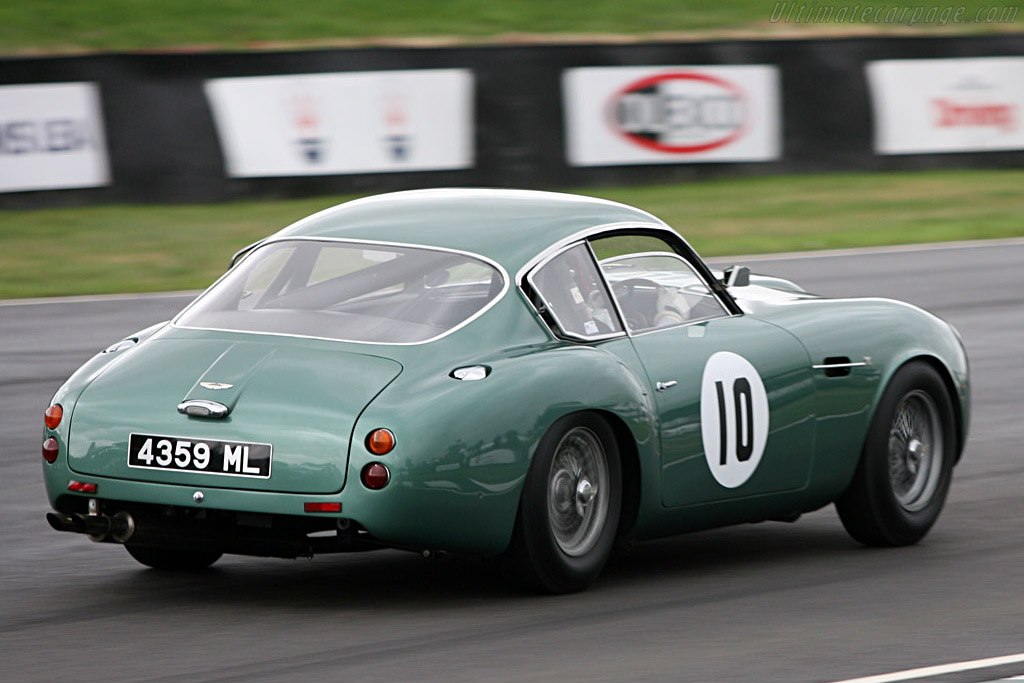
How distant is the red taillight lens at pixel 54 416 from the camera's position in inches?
251

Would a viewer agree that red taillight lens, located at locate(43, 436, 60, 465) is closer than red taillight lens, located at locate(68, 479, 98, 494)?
No

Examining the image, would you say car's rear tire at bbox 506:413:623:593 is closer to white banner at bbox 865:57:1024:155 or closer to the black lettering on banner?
the black lettering on banner

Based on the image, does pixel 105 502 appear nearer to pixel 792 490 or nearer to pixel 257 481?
pixel 257 481

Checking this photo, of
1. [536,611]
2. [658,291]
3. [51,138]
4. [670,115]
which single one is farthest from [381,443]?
[670,115]

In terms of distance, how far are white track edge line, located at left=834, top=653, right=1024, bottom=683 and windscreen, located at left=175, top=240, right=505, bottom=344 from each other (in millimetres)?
1906

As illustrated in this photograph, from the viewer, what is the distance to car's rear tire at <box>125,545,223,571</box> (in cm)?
689

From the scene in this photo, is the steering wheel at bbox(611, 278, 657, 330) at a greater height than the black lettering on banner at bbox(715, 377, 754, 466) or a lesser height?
greater

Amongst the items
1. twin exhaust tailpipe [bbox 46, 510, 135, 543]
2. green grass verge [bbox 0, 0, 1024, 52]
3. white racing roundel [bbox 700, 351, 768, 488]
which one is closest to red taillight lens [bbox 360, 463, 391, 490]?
twin exhaust tailpipe [bbox 46, 510, 135, 543]

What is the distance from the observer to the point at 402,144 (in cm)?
2067

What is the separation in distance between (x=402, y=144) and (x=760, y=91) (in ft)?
15.2

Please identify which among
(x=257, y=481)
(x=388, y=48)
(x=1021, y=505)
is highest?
(x=388, y=48)

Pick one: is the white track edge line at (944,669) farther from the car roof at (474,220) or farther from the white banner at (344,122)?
the white banner at (344,122)

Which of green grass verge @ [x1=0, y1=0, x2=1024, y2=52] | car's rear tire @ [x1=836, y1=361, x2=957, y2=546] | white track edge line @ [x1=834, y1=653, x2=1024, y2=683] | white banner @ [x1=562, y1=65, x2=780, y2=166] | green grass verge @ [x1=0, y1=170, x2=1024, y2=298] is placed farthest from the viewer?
green grass verge @ [x1=0, y1=0, x2=1024, y2=52]

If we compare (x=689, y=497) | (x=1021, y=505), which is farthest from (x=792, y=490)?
(x=1021, y=505)
